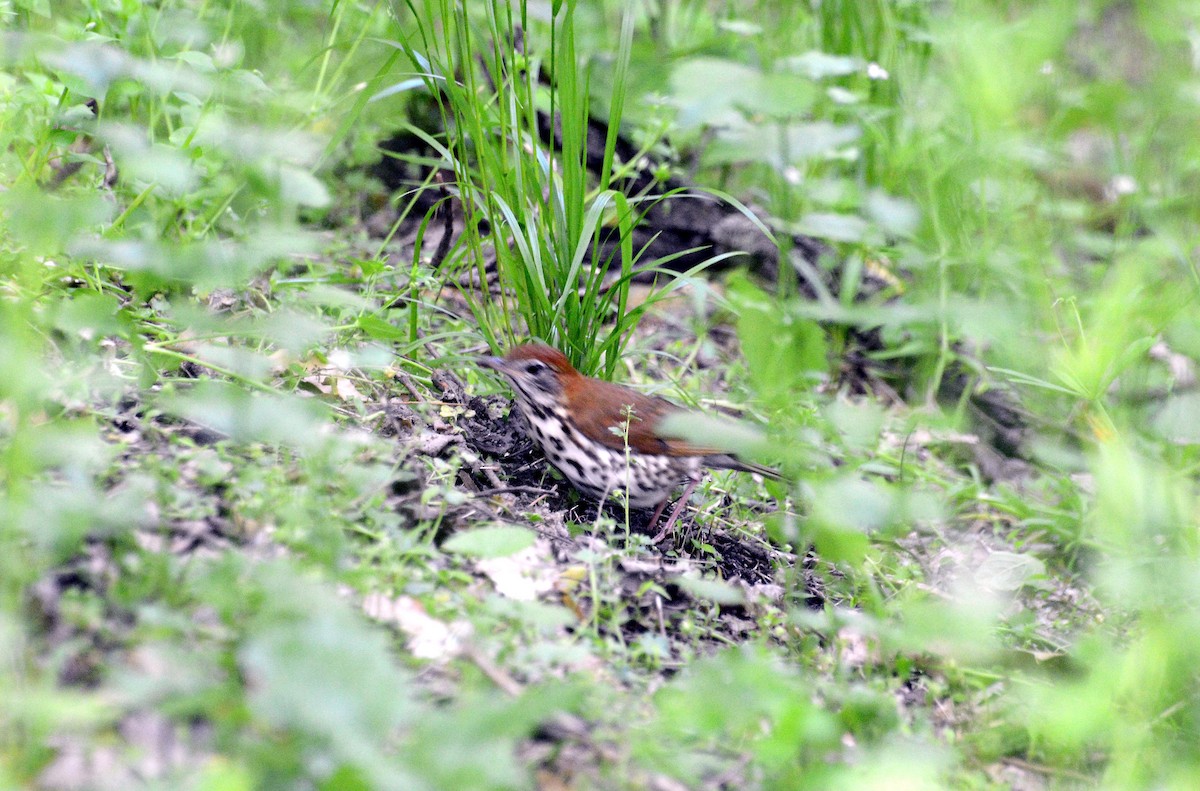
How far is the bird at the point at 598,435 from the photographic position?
10.7ft

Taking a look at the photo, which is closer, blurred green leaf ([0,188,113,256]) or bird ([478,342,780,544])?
blurred green leaf ([0,188,113,256])

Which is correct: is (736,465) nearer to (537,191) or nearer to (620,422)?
(620,422)

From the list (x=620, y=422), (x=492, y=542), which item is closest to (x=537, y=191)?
(x=620, y=422)

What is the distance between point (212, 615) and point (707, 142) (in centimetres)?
396

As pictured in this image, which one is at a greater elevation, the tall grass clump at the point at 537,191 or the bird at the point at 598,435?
the tall grass clump at the point at 537,191

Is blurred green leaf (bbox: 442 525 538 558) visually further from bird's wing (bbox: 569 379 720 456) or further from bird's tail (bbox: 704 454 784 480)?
bird's tail (bbox: 704 454 784 480)

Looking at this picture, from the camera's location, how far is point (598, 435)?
3264 millimetres

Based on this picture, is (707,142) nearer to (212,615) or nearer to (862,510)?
(862,510)

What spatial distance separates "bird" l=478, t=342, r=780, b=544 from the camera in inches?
128

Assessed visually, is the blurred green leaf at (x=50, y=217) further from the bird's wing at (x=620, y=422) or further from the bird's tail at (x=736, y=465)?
the bird's tail at (x=736, y=465)

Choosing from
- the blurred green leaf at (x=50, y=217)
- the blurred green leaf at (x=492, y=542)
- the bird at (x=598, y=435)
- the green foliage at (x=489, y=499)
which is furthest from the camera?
the bird at (x=598, y=435)

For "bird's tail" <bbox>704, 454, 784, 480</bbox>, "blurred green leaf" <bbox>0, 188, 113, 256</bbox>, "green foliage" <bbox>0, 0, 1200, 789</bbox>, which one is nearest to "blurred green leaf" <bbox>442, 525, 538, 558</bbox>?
"green foliage" <bbox>0, 0, 1200, 789</bbox>

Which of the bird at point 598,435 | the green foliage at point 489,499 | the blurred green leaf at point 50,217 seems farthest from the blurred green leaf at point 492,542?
the blurred green leaf at point 50,217

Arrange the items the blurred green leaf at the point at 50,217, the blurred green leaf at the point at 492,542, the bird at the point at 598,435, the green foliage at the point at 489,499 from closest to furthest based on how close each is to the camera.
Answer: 1. the green foliage at the point at 489,499
2. the blurred green leaf at the point at 50,217
3. the blurred green leaf at the point at 492,542
4. the bird at the point at 598,435
